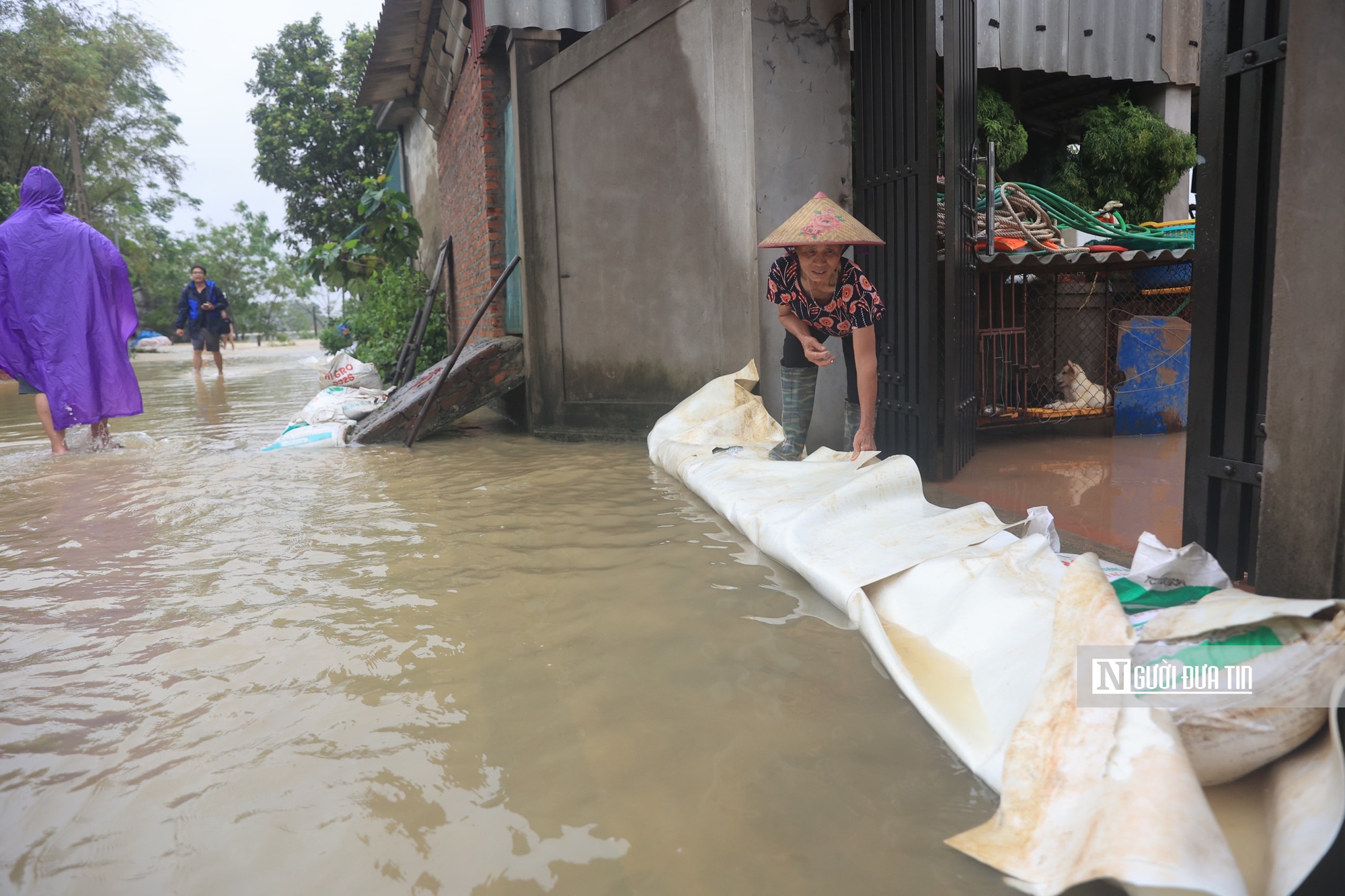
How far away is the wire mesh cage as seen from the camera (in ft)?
18.6

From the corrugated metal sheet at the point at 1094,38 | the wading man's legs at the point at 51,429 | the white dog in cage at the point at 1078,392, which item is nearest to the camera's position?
the wading man's legs at the point at 51,429

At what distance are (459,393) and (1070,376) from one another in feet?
13.8

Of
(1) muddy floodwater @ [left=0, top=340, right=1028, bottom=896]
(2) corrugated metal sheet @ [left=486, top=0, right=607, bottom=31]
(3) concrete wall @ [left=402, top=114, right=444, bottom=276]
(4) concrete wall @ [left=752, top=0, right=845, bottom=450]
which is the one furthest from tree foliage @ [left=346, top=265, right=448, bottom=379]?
(1) muddy floodwater @ [left=0, top=340, right=1028, bottom=896]

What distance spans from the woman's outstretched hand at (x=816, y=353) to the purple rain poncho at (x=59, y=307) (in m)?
4.20

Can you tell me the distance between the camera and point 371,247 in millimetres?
11289

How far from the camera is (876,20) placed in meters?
4.32

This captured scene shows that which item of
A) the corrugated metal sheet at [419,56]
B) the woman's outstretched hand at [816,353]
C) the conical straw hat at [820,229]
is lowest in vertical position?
the woman's outstretched hand at [816,353]

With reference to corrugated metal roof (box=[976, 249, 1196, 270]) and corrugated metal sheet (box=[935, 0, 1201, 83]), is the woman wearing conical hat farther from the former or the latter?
corrugated metal sheet (box=[935, 0, 1201, 83])

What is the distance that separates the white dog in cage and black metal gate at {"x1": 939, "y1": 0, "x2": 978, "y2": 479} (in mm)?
1679

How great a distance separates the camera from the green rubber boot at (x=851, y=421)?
14.0 ft

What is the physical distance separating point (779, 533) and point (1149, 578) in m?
1.10

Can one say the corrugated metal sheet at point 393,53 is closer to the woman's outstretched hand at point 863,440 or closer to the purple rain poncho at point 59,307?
the purple rain poncho at point 59,307

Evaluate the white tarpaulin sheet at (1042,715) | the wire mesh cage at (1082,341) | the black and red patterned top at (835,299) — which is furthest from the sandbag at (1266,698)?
the wire mesh cage at (1082,341)

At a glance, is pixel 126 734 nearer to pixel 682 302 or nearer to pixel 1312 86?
pixel 1312 86
